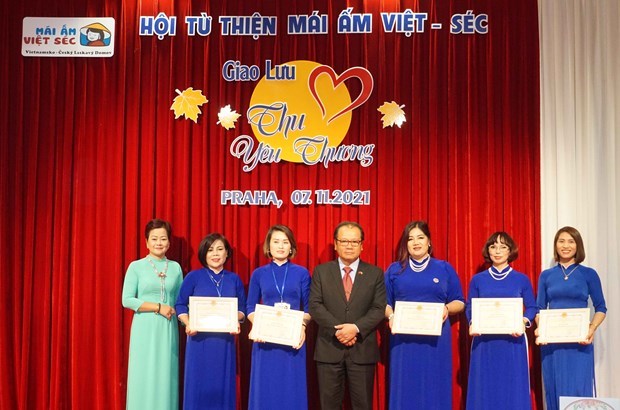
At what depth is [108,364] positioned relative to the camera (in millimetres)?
5438

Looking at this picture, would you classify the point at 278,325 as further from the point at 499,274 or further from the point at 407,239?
the point at 499,274

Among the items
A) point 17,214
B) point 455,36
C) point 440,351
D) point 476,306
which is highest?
point 455,36

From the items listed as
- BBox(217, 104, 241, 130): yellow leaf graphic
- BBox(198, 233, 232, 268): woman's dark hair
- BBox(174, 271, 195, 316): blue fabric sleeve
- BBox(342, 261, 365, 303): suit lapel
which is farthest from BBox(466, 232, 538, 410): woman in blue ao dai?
BBox(217, 104, 241, 130): yellow leaf graphic

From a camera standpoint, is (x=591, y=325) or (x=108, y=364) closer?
(x=591, y=325)

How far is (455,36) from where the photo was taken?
550cm

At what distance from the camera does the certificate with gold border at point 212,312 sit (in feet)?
15.3

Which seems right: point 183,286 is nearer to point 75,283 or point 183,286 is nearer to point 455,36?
point 75,283

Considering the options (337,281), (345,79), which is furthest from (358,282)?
(345,79)

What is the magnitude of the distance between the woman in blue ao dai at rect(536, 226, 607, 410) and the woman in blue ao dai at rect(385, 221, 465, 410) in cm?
71

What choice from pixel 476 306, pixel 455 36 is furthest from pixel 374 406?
pixel 455 36

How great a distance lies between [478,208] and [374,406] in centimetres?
179

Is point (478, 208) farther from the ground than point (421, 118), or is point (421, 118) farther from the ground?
point (421, 118)

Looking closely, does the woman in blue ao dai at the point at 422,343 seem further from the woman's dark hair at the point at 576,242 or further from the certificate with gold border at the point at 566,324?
the woman's dark hair at the point at 576,242

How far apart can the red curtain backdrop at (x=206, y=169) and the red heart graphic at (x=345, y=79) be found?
61mm
